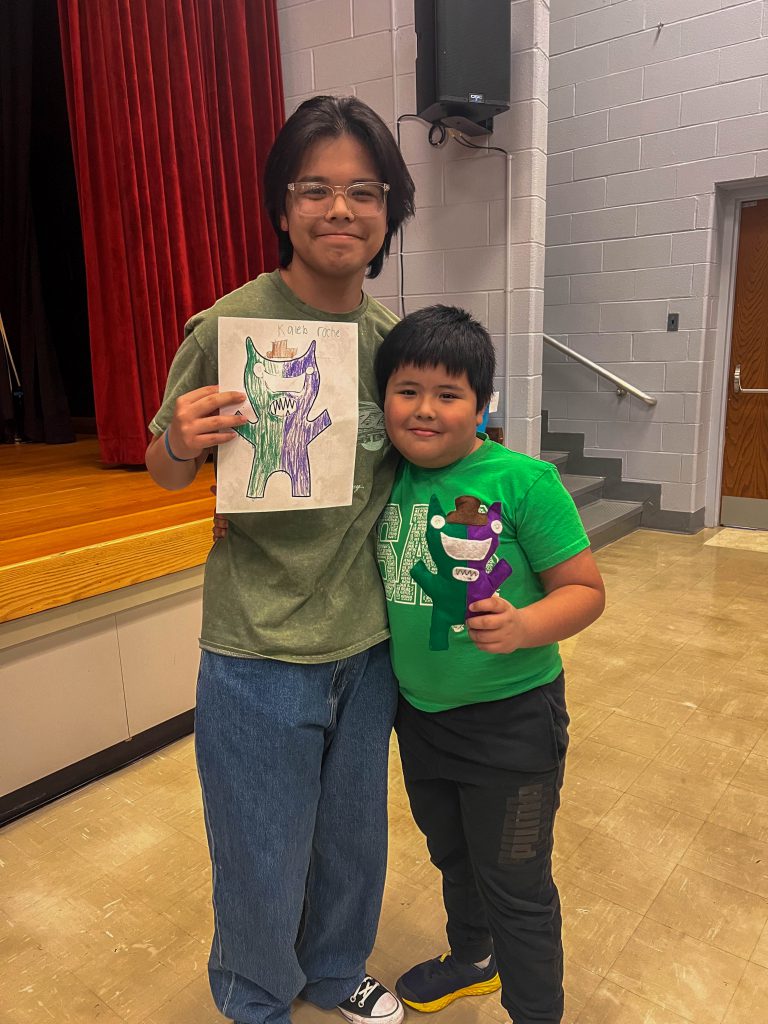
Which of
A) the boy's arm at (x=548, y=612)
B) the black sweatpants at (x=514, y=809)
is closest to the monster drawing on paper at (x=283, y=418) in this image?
the boy's arm at (x=548, y=612)

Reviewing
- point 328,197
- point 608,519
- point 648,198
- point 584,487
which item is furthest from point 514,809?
point 648,198

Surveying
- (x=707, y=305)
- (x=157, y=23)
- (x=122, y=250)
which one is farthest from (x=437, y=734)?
(x=707, y=305)

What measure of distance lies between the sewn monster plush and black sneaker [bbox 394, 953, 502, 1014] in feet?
2.22

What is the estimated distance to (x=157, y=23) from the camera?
2.60m

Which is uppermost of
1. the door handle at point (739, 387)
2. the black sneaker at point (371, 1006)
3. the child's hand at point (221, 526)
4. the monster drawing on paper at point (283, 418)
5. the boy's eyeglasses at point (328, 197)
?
the boy's eyeglasses at point (328, 197)

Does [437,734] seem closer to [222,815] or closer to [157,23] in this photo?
[222,815]

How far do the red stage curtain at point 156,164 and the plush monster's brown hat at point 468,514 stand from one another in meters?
2.15

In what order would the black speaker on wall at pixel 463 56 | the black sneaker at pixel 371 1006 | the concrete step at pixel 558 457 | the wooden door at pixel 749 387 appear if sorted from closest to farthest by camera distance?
the black sneaker at pixel 371 1006
the black speaker on wall at pixel 463 56
the wooden door at pixel 749 387
the concrete step at pixel 558 457

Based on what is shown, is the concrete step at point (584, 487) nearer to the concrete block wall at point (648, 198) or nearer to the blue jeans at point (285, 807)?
the concrete block wall at point (648, 198)

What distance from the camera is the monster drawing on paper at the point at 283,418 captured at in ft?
2.69

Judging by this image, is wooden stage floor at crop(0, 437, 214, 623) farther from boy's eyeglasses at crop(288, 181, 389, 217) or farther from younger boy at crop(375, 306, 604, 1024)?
boy's eyeglasses at crop(288, 181, 389, 217)

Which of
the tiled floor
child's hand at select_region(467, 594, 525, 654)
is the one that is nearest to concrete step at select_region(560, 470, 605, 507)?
the tiled floor

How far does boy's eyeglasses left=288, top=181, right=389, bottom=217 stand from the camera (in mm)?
823

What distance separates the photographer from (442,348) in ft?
2.80
